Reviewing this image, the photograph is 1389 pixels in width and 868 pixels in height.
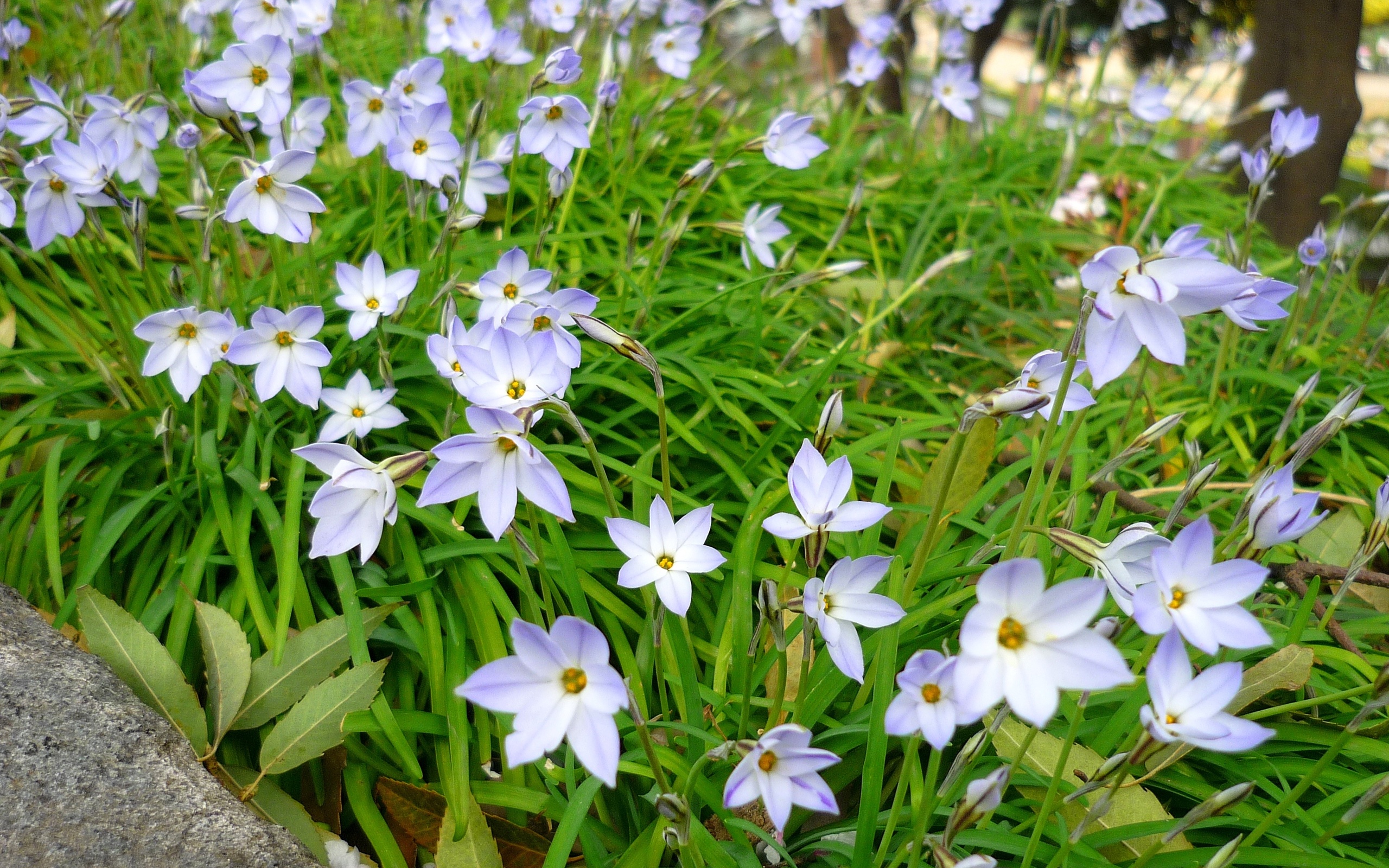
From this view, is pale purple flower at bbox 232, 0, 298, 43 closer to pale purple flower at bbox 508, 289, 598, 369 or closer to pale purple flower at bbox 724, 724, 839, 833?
pale purple flower at bbox 508, 289, 598, 369

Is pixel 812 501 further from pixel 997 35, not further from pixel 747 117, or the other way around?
pixel 997 35

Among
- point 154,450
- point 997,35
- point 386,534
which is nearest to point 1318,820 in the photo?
point 386,534

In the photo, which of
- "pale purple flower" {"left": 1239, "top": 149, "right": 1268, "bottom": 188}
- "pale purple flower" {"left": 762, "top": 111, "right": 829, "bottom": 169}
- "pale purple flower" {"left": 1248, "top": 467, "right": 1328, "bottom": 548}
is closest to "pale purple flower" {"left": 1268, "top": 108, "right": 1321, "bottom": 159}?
"pale purple flower" {"left": 1239, "top": 149, "right": 1268, "bottom": 188}

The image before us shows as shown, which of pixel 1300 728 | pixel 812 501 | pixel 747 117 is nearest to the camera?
pixel 812 501

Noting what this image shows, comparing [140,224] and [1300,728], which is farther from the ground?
[140,224]

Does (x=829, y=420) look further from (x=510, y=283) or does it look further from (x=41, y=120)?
(x=41, y=120)

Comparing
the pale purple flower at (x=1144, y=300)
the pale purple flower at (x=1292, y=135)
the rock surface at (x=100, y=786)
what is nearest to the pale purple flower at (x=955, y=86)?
the pale purple flower at (x=1292, y=135)
